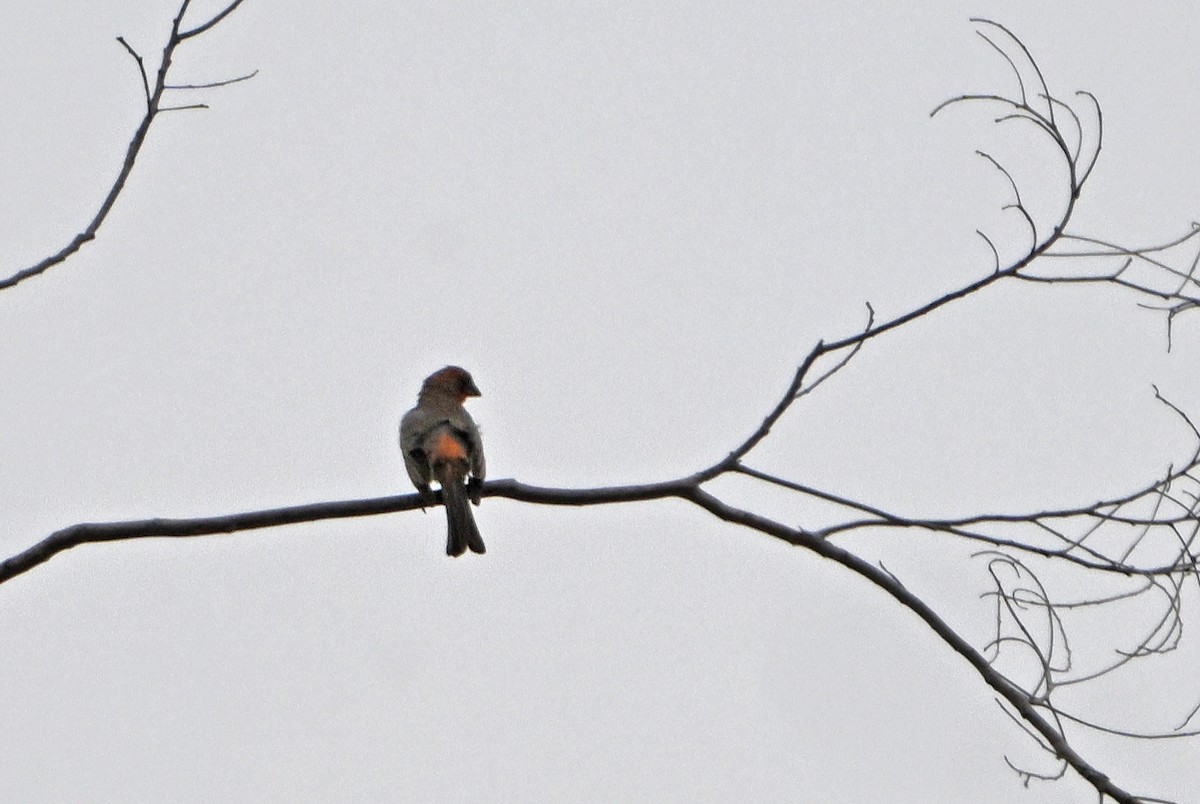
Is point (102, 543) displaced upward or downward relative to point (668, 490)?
downward

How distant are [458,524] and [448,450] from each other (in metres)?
0.40

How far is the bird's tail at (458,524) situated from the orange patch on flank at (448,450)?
14cm

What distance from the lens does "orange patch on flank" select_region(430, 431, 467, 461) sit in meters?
7.80

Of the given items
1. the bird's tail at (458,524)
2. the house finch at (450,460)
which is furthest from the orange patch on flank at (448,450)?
the bird's tail at (458,524)

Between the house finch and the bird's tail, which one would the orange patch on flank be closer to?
the house finch

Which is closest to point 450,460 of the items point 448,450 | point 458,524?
point 448,450

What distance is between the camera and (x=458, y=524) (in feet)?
25.1

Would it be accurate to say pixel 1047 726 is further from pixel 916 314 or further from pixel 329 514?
pixel 329 514

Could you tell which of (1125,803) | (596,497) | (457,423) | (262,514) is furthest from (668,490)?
(457,423)

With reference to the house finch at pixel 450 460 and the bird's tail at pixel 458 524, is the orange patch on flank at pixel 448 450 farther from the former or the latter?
the bird's tail at pixel 458 524

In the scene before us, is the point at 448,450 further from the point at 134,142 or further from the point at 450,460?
the point at 134,142

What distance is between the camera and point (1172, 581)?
488 cm

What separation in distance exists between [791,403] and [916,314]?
51 centimetres

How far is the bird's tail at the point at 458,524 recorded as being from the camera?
25.0ft
